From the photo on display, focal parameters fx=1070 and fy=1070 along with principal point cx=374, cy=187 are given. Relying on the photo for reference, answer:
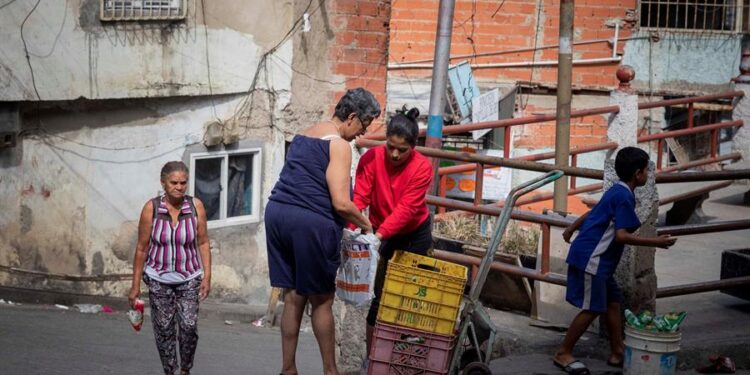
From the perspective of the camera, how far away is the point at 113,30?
1055cm

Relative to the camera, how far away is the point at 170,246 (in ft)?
20.3

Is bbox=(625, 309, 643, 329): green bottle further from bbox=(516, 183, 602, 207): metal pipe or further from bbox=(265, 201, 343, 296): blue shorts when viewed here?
bbox=(516, 183, 602, 207): metal pipe

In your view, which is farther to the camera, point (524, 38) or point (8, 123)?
point (524, 38)

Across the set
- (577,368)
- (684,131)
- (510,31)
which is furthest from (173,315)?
(510,31)

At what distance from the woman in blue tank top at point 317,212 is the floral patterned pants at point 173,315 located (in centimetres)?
57

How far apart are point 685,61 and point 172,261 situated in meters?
15.0

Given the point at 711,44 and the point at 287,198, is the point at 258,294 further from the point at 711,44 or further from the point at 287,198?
the point at 711,44

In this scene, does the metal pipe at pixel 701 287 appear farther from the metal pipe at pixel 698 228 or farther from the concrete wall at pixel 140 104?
the concrete wall at pixel 140 104

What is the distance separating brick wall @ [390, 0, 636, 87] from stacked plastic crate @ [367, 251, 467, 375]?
1261 cm

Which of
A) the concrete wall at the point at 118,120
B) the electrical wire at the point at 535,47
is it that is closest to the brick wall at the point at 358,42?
the concrete wall at the point at 118,120

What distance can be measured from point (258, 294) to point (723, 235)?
5.13 meters

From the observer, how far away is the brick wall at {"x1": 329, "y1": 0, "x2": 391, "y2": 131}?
453 inches

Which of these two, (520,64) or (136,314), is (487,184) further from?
(136,314)

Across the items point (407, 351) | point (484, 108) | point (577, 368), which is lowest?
point (577, 368)
